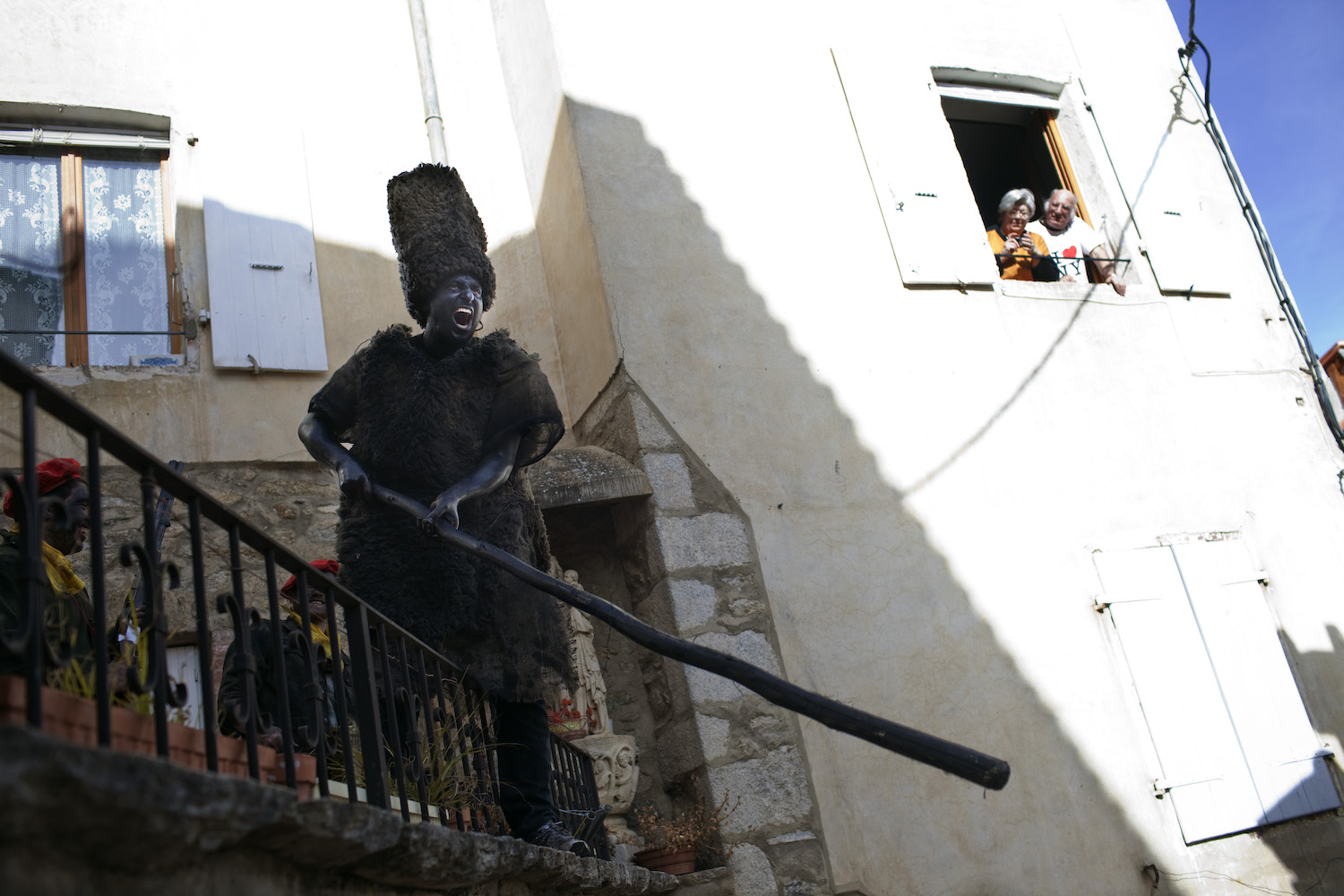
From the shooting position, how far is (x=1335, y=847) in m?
5.46

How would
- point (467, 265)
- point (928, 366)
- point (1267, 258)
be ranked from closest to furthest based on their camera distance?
point (467, 265)
point (928, 366)
point (1267, 258)

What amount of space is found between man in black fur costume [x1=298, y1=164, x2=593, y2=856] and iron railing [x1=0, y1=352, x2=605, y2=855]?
0.36ft

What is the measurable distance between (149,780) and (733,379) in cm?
447

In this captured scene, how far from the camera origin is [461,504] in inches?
123

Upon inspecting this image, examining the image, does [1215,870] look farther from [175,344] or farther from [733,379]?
[175,344]

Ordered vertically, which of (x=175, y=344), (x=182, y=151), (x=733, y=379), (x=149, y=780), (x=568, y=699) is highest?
(x=182, y=151)

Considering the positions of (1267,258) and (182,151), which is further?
(1267,258)

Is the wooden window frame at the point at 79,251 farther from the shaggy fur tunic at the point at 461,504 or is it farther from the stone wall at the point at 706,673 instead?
the shaggy fur tunic at the point at 461,504

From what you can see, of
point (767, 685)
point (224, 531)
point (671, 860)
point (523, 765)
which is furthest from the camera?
point (224, 531)

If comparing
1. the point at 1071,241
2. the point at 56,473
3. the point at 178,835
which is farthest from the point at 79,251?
the point at 1071,241

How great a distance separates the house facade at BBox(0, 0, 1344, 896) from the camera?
505 cm

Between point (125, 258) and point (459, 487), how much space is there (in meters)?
3.46

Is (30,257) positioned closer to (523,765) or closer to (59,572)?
(59,572)

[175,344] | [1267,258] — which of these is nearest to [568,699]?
[175,344]
